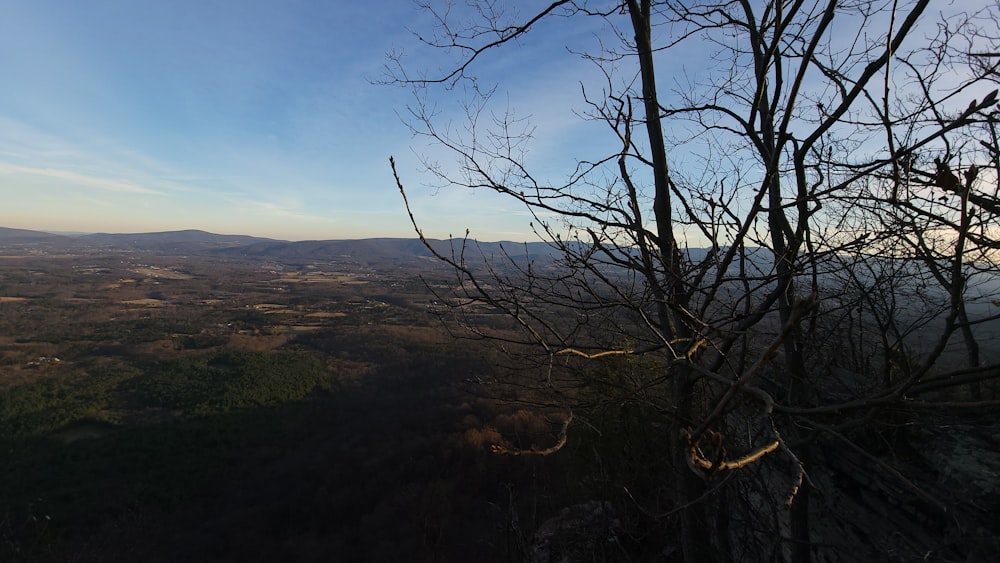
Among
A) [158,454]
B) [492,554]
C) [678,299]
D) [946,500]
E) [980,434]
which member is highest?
[678,299]

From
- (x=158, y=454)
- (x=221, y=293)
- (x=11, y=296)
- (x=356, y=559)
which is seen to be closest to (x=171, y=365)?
(x=158, y=454)

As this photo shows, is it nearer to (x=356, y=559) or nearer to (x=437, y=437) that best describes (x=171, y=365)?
(x=437, y=437)

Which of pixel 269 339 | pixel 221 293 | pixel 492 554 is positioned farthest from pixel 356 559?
pixel 221 293

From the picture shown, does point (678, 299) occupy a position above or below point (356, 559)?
above

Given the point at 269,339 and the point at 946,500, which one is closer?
the point at 946,500

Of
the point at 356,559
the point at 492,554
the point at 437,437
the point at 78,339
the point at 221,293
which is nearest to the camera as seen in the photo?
the point at 492,554

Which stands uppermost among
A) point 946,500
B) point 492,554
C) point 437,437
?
point 946,500

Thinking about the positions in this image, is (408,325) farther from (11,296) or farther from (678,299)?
(11,296)

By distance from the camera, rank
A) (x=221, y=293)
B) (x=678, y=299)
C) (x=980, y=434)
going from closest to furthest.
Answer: (x=678, y=299), (x=980, y=434), (x=221, y=293)

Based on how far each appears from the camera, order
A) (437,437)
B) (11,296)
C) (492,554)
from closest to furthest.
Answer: (492,554) < (437,437) < (11,296)
